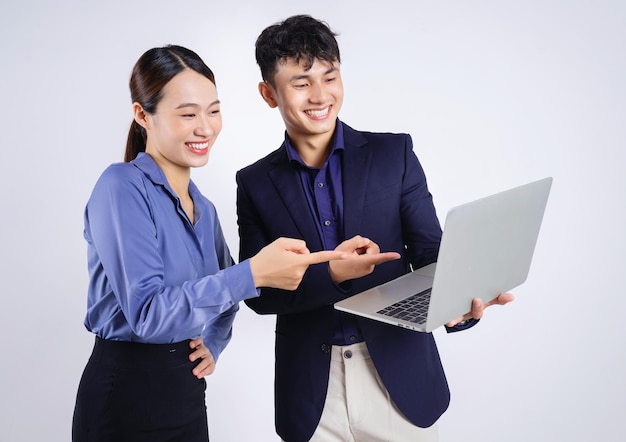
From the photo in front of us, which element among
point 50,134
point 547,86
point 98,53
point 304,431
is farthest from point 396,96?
point 304,431

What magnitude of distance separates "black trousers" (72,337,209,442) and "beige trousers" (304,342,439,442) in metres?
0.51

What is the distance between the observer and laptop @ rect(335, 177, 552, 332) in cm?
183

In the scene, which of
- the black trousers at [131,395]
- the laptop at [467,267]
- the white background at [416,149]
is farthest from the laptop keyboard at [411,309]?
the white background at [416,149]

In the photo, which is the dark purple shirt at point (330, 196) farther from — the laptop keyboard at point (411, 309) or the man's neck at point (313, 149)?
the laptop keyboard at point (411, 309)

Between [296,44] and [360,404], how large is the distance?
4.11ft

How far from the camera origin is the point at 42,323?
400 cm

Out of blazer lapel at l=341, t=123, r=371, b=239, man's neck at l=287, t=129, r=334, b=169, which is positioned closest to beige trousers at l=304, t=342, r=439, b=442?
blazer lapel at l=341, t=123, r=371, b=239

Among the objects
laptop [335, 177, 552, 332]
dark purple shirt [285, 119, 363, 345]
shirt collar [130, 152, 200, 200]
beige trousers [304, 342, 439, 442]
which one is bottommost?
beige trousers [304, 342, 439, 442]

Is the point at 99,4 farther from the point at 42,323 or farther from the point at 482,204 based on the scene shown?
the point at 482,204

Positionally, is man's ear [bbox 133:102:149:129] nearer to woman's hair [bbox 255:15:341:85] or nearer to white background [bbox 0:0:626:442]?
woman's hair [bbox 255:15:341:85]

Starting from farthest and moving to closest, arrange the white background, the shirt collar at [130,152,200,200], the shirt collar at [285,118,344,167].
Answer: the white background → the shirt collar at [285,118,344,167] → the shirt collar at [130,152,200,200]

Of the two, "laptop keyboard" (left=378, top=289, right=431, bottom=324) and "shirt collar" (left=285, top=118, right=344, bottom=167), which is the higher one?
"shirt collar" (left=285, top=118, right=344, bottom=167)

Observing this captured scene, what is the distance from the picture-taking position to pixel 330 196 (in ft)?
8.08

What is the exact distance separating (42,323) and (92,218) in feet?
7.28
